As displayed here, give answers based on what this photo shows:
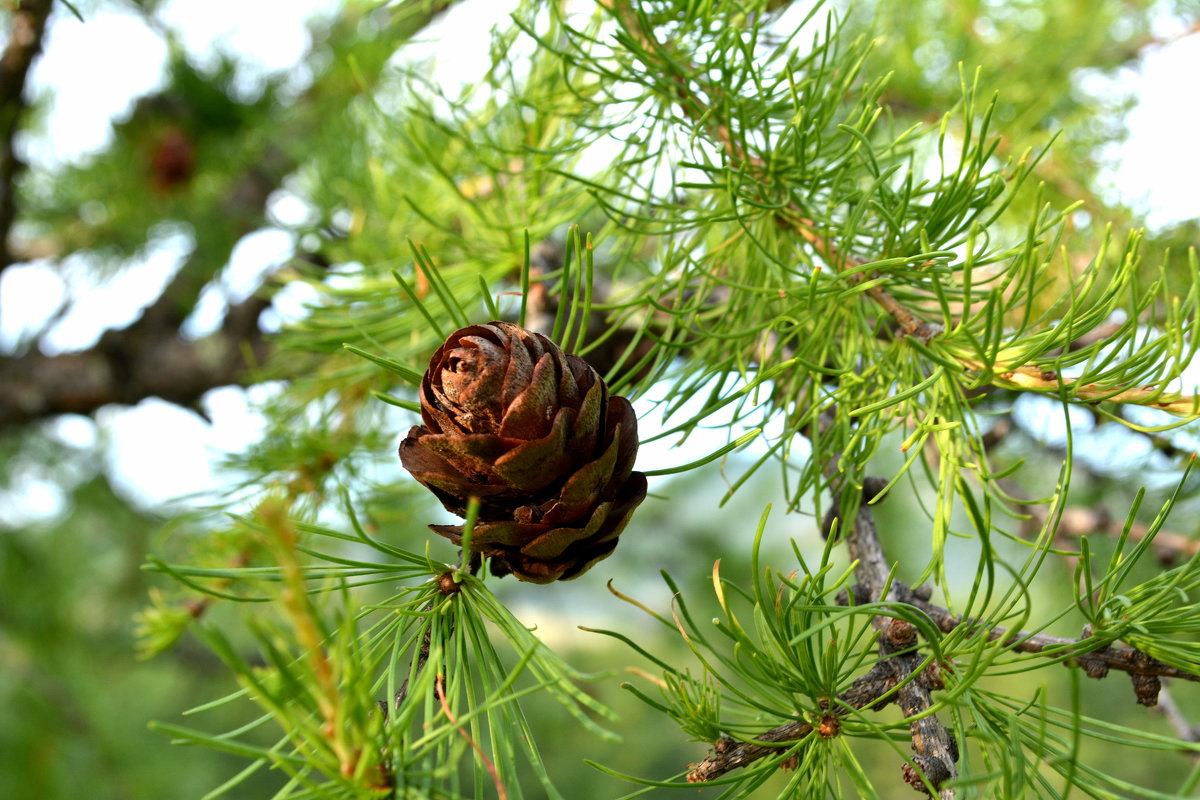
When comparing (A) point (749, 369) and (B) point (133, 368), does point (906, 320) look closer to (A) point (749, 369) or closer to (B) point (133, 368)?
(A) point (749, 369)

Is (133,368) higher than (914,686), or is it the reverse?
(133,368)

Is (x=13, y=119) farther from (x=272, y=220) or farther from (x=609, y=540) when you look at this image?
(x=609, y=540)

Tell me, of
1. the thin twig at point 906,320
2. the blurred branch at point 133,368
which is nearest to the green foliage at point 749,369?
the thin twig at point 906,320

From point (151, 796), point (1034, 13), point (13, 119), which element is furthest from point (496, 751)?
point (151, 796)

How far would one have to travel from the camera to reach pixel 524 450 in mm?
235

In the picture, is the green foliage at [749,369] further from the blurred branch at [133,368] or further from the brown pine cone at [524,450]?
the blurred branch at [133,368]

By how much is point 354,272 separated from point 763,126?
0.24m

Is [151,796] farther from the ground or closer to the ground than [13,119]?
closer to the ground

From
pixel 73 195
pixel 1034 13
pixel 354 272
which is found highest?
pixel 73 195

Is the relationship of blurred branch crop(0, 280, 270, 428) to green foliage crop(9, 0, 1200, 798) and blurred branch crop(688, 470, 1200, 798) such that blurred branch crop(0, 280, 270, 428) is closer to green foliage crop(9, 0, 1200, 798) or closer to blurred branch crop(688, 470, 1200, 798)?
green foliage crop(9, 0, 1200, 798)

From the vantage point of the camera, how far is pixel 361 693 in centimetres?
18

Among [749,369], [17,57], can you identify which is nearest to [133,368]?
[17,57]

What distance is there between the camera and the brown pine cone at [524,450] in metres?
0.24

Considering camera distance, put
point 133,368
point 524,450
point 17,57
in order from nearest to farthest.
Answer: point 524,450 → point 17,57 → point 133,368
